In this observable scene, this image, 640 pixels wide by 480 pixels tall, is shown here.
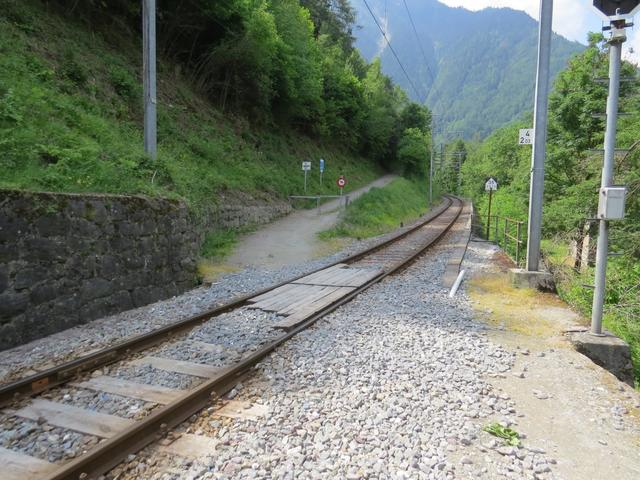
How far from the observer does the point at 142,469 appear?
2.90 meters

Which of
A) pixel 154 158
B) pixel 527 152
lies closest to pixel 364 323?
pixel 154 158

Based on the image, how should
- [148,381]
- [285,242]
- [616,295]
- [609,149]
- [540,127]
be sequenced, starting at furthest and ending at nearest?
[285,242] < [616,295] < [540,127] < [609,149] < [148,381]

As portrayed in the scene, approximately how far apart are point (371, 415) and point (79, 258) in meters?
4.64

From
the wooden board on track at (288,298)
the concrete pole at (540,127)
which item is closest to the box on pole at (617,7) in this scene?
the concrete pole at (540,127)

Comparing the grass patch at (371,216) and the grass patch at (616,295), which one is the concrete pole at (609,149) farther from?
the grass patch at (371,216)

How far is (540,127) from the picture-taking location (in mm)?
8133

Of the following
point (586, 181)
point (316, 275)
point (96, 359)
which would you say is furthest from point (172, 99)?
point (586, 181)

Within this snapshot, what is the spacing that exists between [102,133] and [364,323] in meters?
8.23

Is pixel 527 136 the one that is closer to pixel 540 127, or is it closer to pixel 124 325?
pixel 540 127

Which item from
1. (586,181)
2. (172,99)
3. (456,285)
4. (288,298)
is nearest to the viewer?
(288,298)

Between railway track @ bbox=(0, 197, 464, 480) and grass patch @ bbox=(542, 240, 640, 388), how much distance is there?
497 centimetres

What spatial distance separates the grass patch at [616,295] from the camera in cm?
846

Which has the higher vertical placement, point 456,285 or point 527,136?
point 527,136

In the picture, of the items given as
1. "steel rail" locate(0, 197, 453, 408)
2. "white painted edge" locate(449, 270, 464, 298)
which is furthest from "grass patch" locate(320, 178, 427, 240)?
"steel rail" locate(0, 197, 453, 408)
